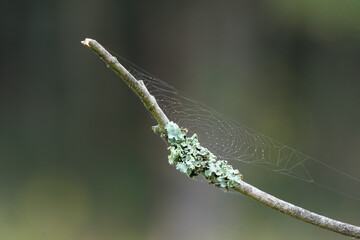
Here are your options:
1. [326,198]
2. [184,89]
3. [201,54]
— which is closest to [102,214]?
[184,89]

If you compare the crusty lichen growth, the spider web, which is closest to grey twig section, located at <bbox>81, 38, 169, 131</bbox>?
the crusty lichen growth

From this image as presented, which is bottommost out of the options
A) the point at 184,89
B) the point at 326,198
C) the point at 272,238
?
the point at 272,238

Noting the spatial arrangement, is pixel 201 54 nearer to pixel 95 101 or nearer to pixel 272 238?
pixel 95 101

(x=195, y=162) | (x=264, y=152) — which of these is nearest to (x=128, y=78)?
(x=195, y=162)

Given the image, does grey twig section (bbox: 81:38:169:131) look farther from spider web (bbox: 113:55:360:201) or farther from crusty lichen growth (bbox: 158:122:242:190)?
spider web (bbox: 113:55:360:201)

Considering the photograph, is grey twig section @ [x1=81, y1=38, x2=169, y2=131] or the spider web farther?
the spider web

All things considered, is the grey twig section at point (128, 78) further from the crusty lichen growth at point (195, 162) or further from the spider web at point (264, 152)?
the spider web at point (264, 152)

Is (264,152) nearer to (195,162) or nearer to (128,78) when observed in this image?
(195,162)

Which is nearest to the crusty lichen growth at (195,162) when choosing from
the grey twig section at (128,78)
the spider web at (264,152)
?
the grey twig section at (128,78)
